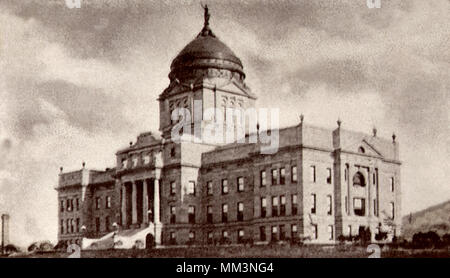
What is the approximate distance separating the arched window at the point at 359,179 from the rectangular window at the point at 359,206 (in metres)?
0.87

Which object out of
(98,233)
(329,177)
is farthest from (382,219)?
(98,233)

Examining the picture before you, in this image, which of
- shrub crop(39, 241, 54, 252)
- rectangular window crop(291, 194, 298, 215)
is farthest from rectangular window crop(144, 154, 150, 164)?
shrub crop(39, 241, 54, 252)

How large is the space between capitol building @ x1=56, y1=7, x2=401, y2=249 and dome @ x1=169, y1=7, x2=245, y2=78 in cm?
7

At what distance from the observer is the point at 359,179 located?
45.7 metres

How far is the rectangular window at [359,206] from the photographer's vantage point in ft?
148

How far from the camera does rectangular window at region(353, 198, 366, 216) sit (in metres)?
45.1

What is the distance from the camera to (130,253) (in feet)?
135

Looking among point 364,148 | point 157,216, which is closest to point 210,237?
point 157,216

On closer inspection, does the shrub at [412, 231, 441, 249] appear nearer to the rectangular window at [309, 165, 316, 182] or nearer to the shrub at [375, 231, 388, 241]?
the shrub at [375, 231, 388, 241]

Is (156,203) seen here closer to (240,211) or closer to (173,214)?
(173,214)

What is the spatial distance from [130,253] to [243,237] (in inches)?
335

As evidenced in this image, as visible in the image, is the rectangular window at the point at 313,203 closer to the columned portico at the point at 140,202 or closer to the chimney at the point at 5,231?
the columned portico at the point at 140,202

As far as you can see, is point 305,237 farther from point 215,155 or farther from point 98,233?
point 98,233

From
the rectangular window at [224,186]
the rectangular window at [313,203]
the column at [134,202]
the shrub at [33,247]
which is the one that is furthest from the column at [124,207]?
the shrub at [33,247]
